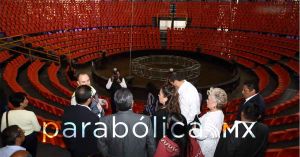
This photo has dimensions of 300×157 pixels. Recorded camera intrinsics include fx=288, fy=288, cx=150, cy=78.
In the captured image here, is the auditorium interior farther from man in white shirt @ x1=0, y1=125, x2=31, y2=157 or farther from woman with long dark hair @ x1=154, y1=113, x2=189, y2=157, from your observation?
woman with long dark hair @ x1=154, y1=113, x2=189, y2=157

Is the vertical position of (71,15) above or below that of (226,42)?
above

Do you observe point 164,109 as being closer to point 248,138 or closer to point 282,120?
point 248,138

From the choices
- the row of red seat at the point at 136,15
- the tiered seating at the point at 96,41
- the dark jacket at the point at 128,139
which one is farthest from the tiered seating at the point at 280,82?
the tiered seating at the point at 96,41

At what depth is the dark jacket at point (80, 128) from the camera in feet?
9.86

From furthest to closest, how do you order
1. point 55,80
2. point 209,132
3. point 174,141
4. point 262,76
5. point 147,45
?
point 147,45 < point 262,76 < point 55,80 < point 209,132 < point 174,141

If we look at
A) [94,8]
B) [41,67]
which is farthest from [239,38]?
[41,67]

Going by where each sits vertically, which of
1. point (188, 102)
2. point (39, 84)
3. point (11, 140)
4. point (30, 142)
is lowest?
point (30, 142)

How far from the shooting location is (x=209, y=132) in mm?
3160

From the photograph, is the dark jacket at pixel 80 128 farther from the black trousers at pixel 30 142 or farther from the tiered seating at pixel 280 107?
the tiered seating at pixel 280 107

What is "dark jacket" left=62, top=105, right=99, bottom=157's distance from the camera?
3.01m

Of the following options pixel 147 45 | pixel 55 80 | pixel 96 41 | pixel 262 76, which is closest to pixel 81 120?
pixel 55 80

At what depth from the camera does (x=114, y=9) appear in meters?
19.2

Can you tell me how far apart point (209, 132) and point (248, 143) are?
0.48 metres

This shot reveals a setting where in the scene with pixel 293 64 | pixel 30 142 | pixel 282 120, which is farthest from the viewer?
pixel 293 64
